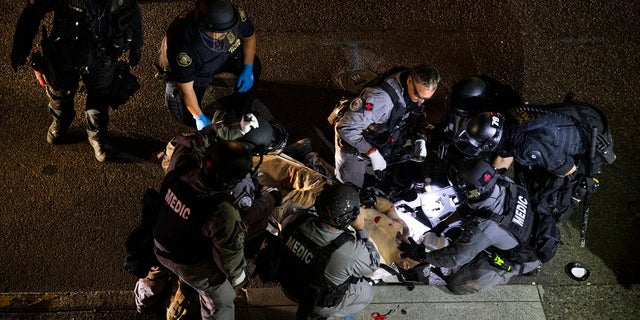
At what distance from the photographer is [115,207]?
586 cm

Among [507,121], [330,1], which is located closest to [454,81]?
[507,121]

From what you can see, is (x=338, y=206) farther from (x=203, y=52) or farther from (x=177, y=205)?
(x=203, y=52)

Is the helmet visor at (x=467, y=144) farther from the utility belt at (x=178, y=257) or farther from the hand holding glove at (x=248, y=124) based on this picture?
the utility belt at (x=178, y=257)

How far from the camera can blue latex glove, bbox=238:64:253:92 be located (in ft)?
19.5

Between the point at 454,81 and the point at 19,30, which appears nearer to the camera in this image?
the point at 19,30

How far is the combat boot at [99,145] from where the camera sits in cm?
589

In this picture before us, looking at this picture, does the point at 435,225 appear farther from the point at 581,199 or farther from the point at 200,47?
the point at 200,47

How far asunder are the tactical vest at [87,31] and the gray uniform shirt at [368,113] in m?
2.15

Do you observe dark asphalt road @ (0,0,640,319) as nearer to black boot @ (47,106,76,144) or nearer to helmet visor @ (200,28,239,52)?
black boot @ (47,106,76,144)

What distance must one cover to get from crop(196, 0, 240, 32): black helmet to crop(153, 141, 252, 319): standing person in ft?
4.83

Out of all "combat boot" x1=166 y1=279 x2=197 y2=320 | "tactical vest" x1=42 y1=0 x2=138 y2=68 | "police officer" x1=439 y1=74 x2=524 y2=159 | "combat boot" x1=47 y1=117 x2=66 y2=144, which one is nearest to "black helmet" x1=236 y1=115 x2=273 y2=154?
"combat boot" x1=166 y1=279 x2=197 y2=320

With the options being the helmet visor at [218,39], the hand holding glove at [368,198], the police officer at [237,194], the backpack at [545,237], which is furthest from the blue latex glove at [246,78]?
the backpack at [545,237]

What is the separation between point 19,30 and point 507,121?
14.9 feet

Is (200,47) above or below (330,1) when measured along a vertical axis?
above
